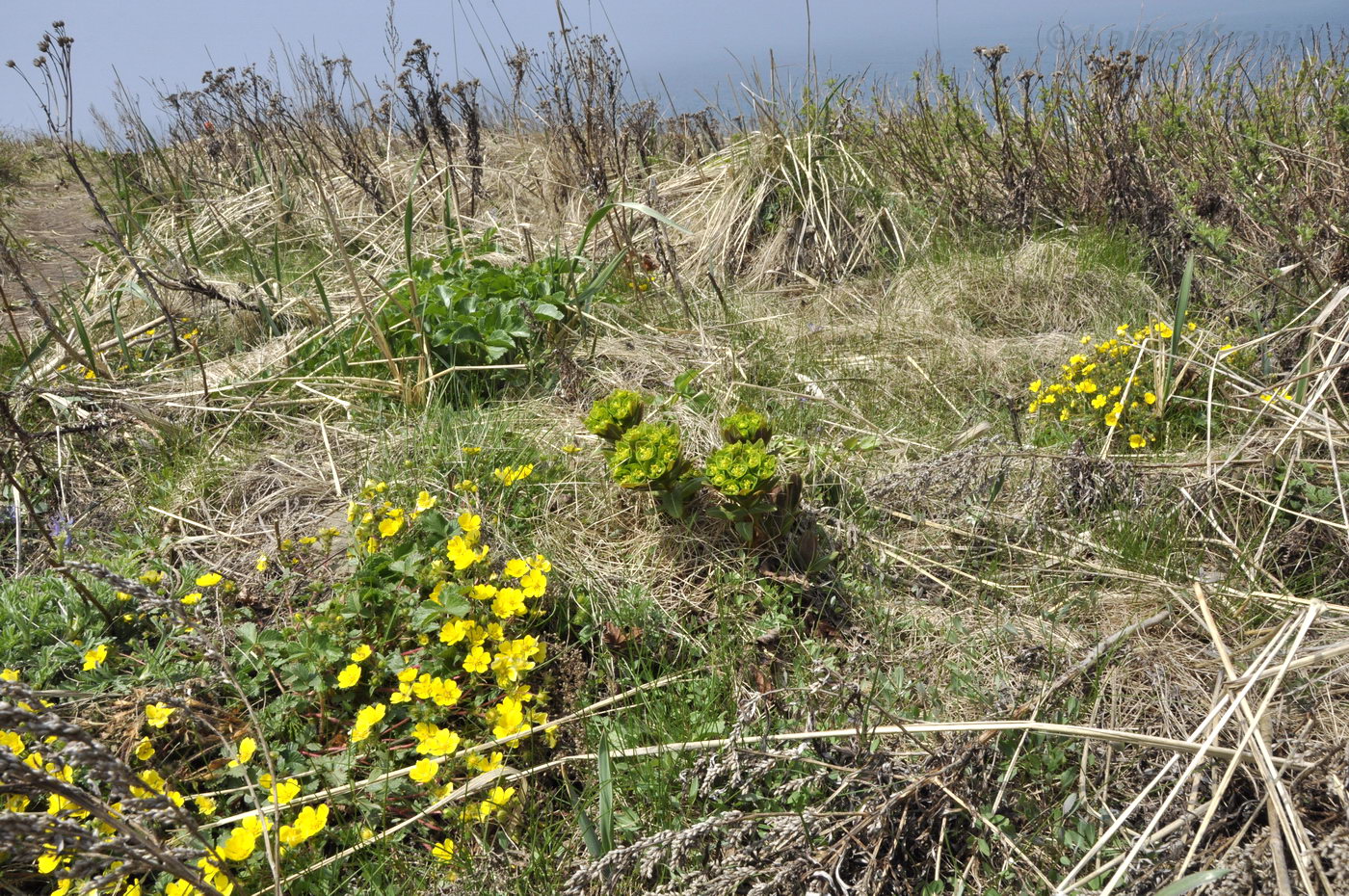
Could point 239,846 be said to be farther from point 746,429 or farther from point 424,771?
point 746,429

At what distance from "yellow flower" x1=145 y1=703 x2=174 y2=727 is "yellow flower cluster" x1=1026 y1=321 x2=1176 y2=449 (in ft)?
8.25

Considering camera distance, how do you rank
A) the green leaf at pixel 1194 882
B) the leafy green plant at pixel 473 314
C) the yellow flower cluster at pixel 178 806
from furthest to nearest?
1. the leafy green plant at pixel 473 314
2. the yellow flower cluster at pixel 178 806
3. the green leaf at pixel 1194 882

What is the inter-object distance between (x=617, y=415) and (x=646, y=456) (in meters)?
0.22

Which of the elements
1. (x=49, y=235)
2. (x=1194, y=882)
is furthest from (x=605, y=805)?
(x=49, y=235)

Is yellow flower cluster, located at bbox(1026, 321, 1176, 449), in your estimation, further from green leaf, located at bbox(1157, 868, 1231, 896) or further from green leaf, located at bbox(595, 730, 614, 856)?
green leaf, located at bbox(595, 730, 614, 856)

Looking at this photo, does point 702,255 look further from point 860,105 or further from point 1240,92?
point 1240,92

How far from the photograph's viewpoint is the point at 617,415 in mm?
2227

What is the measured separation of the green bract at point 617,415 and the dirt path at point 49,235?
3.36 m

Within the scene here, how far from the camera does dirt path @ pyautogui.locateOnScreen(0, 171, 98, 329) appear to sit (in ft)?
15.9

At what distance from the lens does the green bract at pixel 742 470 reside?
1.97 m

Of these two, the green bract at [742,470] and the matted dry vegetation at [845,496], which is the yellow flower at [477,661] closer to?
the matted dry vegetation at [845,496]

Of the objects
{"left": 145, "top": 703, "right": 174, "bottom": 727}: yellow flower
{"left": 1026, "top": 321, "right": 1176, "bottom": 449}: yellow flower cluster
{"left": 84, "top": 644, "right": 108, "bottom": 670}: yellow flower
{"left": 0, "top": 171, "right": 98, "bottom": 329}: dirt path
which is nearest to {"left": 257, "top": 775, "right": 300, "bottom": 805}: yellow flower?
{"left": 145, "top": 703, "right": 174, "bottom": 727}: yellow flower

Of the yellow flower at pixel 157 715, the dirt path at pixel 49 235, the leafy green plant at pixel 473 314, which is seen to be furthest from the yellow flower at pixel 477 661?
the dirt path at pixel 49 235

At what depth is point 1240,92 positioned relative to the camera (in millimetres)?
4680
